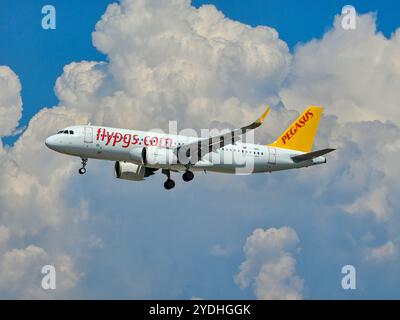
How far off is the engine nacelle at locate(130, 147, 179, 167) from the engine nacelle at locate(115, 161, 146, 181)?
873cm

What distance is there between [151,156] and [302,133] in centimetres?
2196

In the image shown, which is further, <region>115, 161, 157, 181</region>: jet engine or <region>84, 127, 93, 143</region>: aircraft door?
<region>115, 161, 157, 181</region>: jet engine

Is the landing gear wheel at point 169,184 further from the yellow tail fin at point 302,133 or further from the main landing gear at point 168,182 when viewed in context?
the yellow tail fin at point 302,133

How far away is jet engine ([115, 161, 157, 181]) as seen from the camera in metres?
92.2

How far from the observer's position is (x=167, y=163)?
8412 cm

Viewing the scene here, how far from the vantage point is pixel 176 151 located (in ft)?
278

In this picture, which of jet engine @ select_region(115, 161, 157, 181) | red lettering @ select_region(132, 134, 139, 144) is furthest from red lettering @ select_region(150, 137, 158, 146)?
jet engine @ select_region(115, 161, 157, 181)

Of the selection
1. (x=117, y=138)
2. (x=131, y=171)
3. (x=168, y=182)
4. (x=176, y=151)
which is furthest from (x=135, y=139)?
(x=131, y=171)

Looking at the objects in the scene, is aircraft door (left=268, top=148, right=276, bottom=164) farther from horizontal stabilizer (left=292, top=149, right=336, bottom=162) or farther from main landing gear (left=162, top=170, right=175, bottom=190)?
main landing gear (left=162, top=170, right=175, bottom=190)

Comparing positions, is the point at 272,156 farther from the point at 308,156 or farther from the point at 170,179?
the point at 170,179
